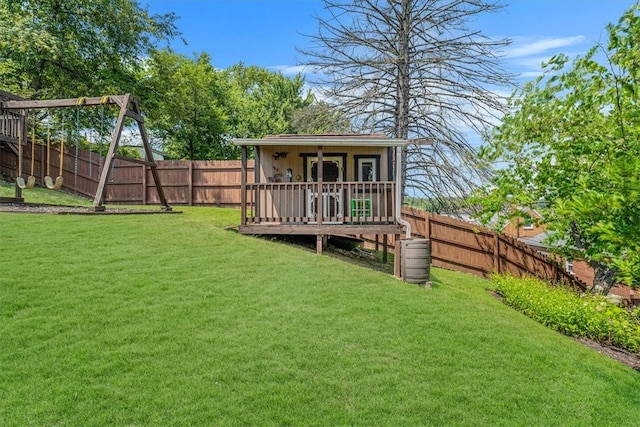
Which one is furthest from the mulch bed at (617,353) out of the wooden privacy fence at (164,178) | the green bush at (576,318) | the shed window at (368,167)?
the wooden privacy fence at (164,178)

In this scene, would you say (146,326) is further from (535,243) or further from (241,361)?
(535,243)

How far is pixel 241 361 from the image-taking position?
3926 mm

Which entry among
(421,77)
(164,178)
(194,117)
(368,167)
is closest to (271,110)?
(194,117)

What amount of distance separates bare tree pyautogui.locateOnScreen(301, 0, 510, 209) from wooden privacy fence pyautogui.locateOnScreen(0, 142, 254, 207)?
5559 millimetres

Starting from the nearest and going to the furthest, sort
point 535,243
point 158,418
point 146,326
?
point 158,418, point 146,326, point 535,243

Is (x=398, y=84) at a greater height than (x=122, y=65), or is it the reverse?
(x=122, y=65)

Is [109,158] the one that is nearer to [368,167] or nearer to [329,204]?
[329,204]

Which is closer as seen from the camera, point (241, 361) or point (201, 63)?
point (241, 361)

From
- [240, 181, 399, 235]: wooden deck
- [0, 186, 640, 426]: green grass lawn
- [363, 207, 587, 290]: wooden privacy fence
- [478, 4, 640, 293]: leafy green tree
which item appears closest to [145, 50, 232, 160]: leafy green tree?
[240, 181, 399, 235]: wooden deck

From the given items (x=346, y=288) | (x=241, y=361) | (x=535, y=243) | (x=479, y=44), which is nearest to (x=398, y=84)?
(x=479, y=44)

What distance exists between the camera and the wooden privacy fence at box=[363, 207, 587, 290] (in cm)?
1241

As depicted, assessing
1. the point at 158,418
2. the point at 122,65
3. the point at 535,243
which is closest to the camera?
the point at 158,418

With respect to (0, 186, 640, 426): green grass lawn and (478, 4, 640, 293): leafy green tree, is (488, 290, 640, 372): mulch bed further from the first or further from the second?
(478, 4, 640, 293): leafy green tree

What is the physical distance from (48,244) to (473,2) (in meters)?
14.9
